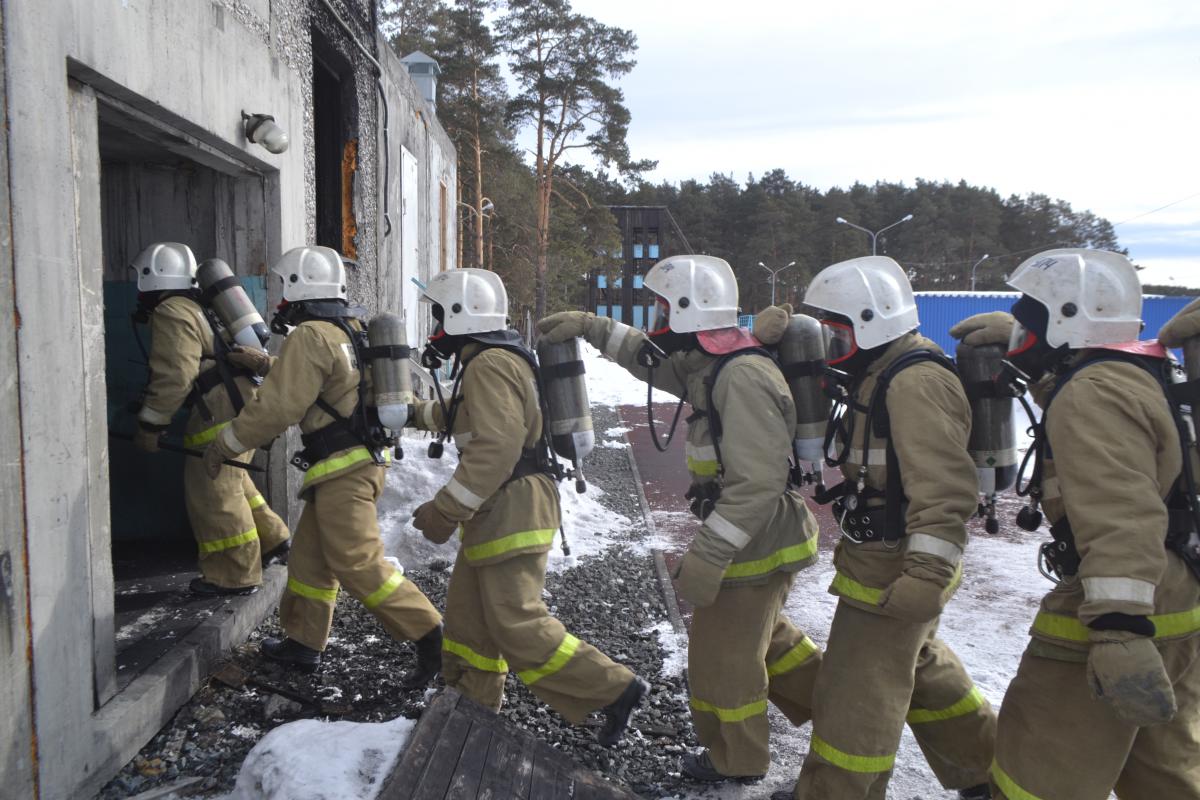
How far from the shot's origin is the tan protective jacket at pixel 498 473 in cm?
333

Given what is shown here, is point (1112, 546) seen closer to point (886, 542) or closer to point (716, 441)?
point (886, 542)

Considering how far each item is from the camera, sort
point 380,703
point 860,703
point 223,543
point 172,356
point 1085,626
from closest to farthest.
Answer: point 1085,626, point 860,703, point 380,703, point 172,356, point 223,543

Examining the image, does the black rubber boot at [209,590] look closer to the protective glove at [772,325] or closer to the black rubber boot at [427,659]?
the black rubber boot at [427,659]

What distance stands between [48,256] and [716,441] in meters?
2.47

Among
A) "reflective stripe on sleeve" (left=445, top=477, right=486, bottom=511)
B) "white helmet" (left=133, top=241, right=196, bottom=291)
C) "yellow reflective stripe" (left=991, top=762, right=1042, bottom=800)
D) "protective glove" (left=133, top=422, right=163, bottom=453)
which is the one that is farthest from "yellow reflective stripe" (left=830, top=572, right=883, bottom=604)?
"white helmet" (left=133, top=241, right=196, bottom=291)

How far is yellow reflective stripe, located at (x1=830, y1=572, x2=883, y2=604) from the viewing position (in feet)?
9.26

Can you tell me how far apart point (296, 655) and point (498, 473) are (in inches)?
67.2

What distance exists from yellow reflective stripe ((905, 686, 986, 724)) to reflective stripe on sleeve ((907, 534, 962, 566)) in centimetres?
82

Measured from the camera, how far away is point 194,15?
406cm

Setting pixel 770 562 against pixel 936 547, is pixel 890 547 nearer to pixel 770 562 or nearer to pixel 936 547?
pixel 936 547

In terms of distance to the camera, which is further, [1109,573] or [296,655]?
[296,655]

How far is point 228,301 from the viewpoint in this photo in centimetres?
473

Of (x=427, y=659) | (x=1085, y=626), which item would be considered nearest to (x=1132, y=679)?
(x=1085, y=626)

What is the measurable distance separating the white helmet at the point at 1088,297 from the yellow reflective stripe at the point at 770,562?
46.7 inches
